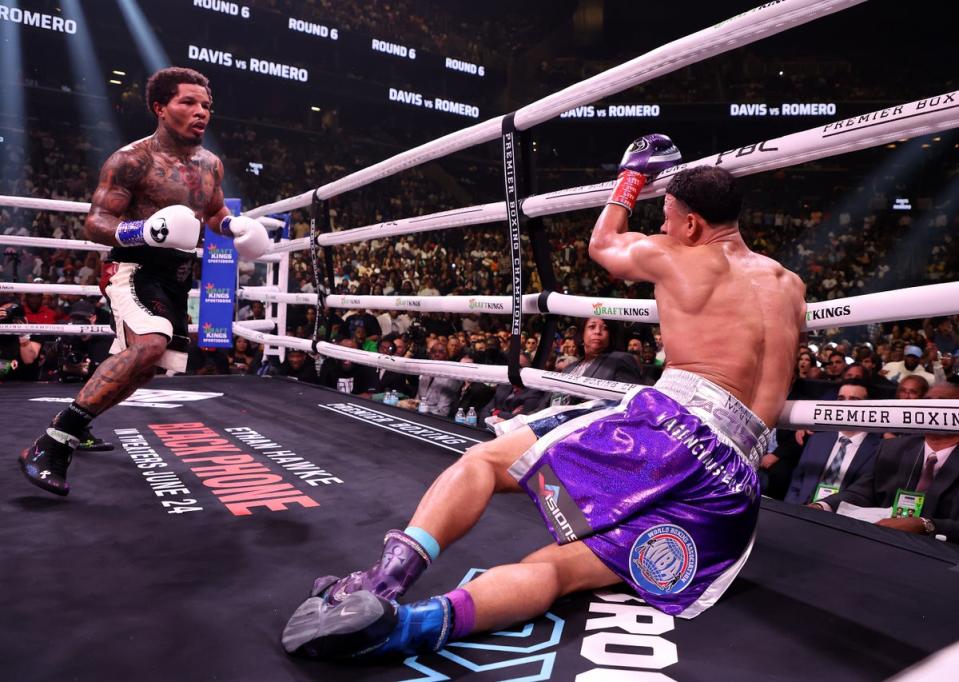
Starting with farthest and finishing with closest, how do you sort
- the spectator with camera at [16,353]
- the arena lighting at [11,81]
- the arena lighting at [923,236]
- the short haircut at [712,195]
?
the arena lighting at [11,81] → the arena lighting at [923,236] → the spectator with camera at [16,353] → the short haircut at [712,195]

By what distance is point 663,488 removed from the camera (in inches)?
54.5

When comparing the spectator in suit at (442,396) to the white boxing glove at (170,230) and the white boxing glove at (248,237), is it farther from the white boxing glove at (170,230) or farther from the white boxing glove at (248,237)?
the white boxing glove at (170,230)

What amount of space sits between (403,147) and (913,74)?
33.1 feet

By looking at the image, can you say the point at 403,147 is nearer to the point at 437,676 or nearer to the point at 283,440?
the point at 283,440

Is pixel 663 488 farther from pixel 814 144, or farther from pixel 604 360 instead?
pixel 604 360

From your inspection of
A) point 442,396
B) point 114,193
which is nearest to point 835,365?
point 442,396

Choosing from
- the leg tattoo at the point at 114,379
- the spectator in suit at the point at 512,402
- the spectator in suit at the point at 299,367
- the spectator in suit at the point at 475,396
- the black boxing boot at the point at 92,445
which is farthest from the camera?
the spectator in suit at the point at 299,367

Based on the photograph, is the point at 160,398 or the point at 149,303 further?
the point at 160,398

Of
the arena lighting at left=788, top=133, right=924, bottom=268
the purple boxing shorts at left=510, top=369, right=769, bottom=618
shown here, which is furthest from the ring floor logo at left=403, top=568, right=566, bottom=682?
the arena lighting at left=788, top=133, right=924, bottom=268

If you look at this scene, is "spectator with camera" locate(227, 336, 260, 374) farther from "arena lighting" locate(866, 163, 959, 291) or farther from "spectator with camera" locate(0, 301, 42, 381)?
"arena lighting" locate(866, 163, 959, 291)

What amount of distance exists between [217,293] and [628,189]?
3.59 m

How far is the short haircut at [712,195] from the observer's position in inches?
62.0

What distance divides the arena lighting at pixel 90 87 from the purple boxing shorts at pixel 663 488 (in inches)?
538

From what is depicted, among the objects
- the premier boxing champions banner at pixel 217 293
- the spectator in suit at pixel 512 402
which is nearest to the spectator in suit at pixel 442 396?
the spectator in suit at pixel 512 402
